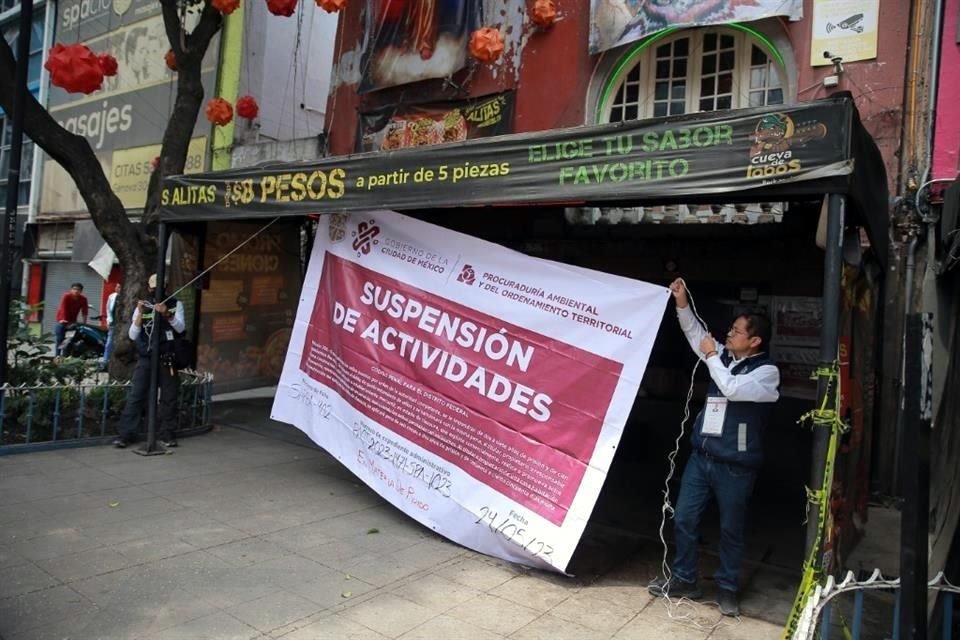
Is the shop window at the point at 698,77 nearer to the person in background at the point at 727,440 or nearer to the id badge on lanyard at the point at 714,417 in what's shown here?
the person in background at the point at 727,440

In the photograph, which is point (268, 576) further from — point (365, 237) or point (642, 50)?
point (642, 50)

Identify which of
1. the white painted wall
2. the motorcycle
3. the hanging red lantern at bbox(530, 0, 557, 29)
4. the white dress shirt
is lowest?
the motorcycle

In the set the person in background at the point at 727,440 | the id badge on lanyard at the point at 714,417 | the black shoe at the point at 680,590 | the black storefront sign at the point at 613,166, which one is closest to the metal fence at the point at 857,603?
the person in background at the point at 727,440

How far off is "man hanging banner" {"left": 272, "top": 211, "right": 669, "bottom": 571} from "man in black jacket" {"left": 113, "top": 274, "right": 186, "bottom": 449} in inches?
73.7

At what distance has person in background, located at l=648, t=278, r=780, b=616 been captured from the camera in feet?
13.2

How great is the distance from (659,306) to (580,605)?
1870 mm

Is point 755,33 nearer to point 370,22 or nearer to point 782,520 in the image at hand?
point 782,520

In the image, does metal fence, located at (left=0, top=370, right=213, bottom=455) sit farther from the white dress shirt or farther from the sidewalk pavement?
the white dress shirt

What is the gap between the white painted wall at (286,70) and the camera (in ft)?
47.1

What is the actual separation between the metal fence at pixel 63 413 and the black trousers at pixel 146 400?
0.33m

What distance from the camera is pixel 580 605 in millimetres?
4133

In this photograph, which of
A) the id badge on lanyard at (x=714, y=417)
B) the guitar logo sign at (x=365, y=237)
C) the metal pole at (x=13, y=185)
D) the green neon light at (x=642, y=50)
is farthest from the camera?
the green neon light at (x=642, y=50)

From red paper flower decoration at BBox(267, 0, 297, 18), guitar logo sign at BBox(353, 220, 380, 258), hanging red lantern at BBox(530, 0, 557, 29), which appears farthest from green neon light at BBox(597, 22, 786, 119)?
guitar logo sign at BBox(353, 220, 380, 258)

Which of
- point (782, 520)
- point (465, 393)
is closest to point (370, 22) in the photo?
point (465, 393)
